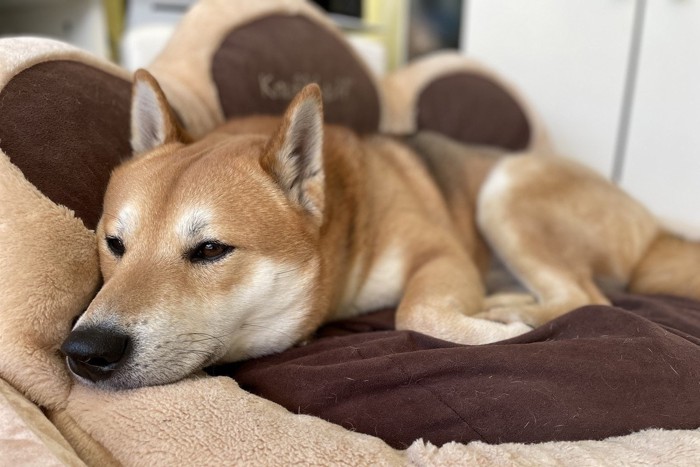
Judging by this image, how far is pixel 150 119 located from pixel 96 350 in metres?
0.77

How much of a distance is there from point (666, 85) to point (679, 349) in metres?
2.63

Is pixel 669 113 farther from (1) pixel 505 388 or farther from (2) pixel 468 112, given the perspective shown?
(1) pixel 505 388

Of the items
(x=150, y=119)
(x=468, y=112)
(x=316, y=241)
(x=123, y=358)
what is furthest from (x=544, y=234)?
(x=123, y=358)

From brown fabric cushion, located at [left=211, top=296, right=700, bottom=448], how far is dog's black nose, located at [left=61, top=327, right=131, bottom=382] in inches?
13.0

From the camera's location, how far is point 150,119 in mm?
1576

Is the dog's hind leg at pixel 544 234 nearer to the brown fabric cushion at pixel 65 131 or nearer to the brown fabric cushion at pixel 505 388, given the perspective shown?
the brown fabric cushion at pixel 505 388

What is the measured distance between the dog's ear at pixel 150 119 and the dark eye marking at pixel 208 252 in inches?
17.7

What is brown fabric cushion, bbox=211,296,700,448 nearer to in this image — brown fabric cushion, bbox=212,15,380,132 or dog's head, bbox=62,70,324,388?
dog's head, bbox=62,70,324,388

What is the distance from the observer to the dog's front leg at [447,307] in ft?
4.86

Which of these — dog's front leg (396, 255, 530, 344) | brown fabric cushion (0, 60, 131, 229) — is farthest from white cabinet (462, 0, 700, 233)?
brown fabric cushion (0, 60, 131, 229)

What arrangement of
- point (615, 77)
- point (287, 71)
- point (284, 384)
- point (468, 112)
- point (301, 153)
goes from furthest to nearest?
1. point (615, 77)
2. point (468, 112)
3. point (287, 71)
4. point (301, 153)
5. point (284, 384)

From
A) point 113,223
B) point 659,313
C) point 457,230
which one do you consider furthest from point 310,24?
point 659,313

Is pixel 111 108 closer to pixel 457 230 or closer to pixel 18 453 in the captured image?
pixel 18 453

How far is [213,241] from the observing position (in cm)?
126
